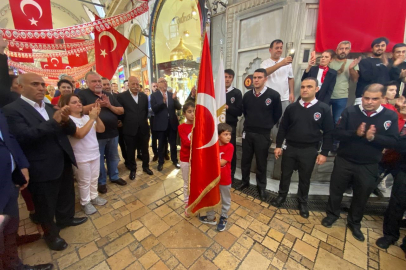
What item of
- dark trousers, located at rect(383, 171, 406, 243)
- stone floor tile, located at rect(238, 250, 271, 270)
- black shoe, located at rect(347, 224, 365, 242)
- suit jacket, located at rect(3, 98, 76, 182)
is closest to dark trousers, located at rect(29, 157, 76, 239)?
suit jacket, located at rect(3, 98, 76, 182)

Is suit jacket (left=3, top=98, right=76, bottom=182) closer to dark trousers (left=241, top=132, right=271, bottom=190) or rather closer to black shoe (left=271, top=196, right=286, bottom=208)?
dark trousers (left=241, top=132, right=271, bottom=190)

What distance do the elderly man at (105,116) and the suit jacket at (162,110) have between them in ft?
2.81

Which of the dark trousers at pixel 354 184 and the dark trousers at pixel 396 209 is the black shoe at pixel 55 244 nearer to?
the dark trousers at pixel 354 184

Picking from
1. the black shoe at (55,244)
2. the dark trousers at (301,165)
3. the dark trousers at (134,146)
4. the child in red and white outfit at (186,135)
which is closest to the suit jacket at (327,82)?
the dark trousers at (301,165)

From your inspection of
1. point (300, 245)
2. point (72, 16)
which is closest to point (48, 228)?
point (300, 245)

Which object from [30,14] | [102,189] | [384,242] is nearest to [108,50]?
[30,14]

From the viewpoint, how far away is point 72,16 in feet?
52.9

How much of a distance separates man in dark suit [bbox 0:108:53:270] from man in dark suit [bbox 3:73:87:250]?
0.15m

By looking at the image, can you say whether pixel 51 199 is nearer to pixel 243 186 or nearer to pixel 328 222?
pixel 243 186

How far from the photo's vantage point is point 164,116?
3916 mm

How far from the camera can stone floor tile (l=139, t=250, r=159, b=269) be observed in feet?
5.98

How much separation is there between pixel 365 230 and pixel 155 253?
2897mm

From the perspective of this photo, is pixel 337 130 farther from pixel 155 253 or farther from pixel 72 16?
pixel 72 16

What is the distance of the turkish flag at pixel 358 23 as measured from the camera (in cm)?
301
